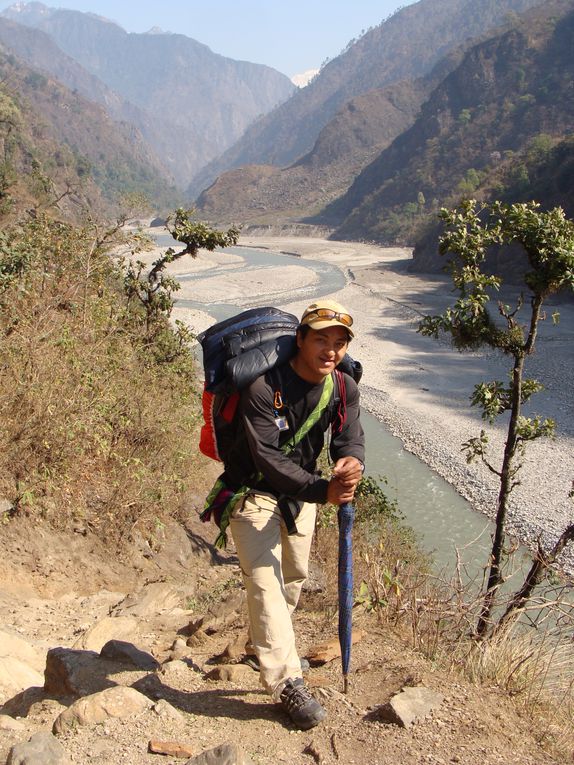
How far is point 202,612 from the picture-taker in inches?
170

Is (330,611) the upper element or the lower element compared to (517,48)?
lower

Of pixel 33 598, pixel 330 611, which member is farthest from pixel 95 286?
pixel 330 611

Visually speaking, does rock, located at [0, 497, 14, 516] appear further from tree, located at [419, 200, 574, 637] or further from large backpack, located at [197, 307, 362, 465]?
tree, located at [419, 200, 574, 637]

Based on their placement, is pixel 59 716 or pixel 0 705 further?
pixel 0 705

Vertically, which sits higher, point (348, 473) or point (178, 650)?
point (348, 473)

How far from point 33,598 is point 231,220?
110196mm

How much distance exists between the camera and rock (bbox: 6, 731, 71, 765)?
6.82ft

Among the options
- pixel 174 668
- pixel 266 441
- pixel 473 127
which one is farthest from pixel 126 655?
pixel 473 127

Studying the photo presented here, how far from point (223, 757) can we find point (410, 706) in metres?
0.78

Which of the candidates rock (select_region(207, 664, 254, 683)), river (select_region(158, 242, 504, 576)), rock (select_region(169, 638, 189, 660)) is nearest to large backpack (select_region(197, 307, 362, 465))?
rock (select_region(207, 664, 254, 683))

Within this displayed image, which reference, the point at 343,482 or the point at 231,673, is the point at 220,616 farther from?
the point at 343,482

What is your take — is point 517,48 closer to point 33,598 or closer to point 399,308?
point 399,308

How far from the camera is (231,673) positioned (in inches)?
115

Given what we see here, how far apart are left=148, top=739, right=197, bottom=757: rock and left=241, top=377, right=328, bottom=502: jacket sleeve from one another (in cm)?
93
